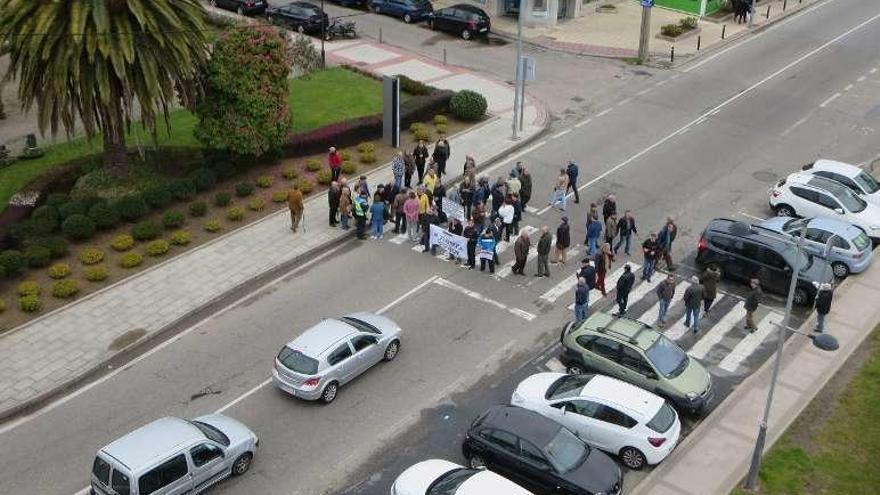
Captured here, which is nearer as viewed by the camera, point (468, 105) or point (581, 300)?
point (581, 300)

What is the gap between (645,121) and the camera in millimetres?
38688

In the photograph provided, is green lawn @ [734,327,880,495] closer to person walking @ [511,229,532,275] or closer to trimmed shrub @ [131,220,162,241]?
person walking @ [511,229,532,275]

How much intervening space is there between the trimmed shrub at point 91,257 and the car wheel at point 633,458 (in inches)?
635

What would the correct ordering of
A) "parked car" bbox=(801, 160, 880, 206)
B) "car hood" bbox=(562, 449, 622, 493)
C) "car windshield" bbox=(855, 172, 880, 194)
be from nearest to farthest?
"car hood" bbox=(562, 449, 622, 493) < "parked car" bbox=(801, 160, 880, 206) < "car windshield" bbox=(855, 172, 880, 194)

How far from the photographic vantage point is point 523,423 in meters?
19.1

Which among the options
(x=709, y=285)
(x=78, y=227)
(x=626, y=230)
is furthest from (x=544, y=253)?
(x=78, y=227)

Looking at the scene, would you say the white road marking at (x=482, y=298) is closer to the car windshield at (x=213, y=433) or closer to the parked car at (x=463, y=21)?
the car windshield at (x=213, y=433)

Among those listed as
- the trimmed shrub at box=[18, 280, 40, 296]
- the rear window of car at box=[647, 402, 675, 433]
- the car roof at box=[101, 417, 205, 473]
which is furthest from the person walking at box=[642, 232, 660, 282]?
the trimmed shrub at box=[18, 280, 40, 296]

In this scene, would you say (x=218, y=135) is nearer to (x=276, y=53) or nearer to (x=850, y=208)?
(x=276, y=53)

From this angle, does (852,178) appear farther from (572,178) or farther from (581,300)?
(581,300)

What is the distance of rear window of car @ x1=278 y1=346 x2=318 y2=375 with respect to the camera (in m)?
21.1

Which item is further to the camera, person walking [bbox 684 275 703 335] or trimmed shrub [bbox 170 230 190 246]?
trimmed shrub [bbox 170 230 190 246]

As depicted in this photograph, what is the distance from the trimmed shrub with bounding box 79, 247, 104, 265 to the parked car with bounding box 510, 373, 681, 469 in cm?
1357

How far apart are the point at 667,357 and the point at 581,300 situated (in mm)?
3053
